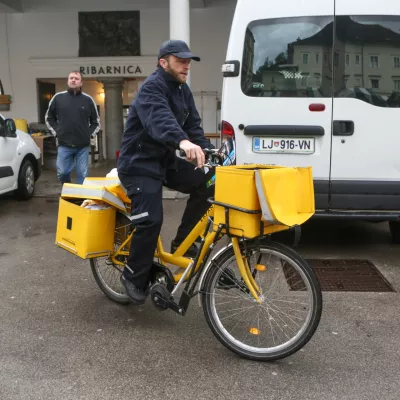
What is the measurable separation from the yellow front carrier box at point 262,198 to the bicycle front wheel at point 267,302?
186 mm

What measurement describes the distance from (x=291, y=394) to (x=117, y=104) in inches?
468

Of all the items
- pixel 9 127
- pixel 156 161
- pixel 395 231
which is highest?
pixel 9 127

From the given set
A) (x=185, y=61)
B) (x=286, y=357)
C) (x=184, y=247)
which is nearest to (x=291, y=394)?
(x=286, y=357)

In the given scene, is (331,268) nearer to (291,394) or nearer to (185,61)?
(291,394)

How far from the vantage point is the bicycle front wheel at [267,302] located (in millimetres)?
2717

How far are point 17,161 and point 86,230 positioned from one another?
4685mm

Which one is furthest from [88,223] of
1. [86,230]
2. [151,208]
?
[151,208]

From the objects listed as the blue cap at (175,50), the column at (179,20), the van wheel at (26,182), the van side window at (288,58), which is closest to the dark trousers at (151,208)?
the blue cap at (175,50)

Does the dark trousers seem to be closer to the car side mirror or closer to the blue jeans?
Result: the blue jeans

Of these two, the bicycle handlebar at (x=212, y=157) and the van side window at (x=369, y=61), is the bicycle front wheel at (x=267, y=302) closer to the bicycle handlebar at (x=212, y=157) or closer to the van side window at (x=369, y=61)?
the bicycle handlebar at (x=212, y=157)

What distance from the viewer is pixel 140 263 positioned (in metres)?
3.14

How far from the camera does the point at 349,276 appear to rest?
436cm

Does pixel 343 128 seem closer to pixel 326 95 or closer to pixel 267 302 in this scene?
pixel 326 95

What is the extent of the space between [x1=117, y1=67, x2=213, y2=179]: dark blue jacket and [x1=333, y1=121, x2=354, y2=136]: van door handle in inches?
64.4
